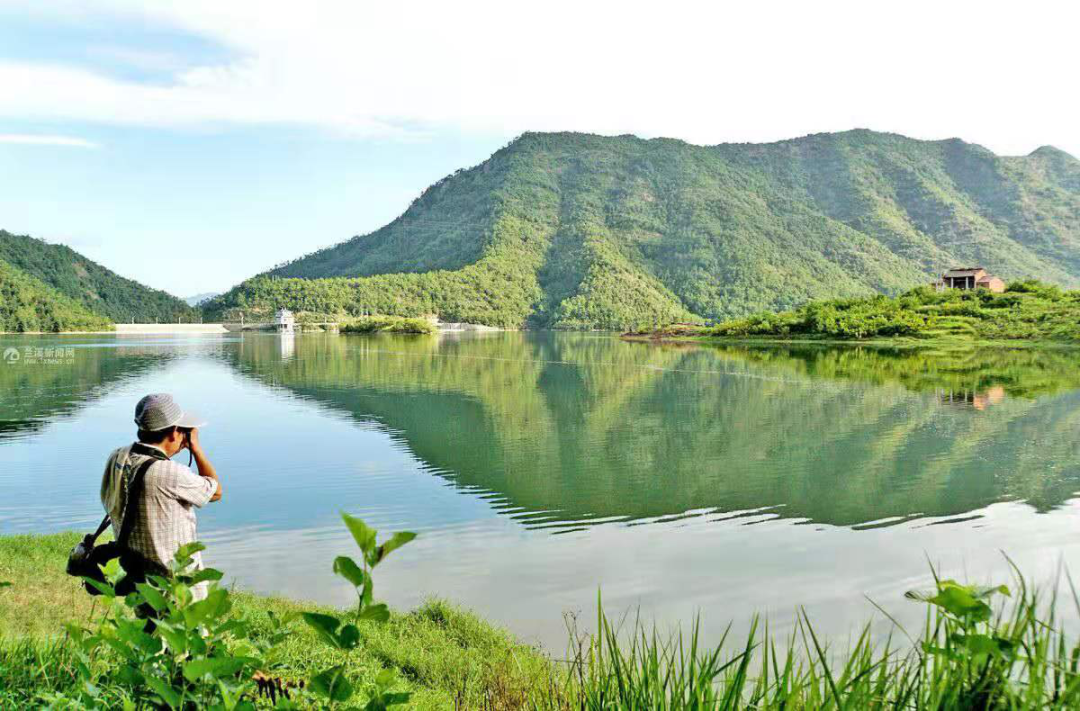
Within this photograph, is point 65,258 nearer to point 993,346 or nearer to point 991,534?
point 993,346

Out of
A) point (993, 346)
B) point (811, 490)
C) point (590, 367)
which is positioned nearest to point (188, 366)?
point (590, 367)

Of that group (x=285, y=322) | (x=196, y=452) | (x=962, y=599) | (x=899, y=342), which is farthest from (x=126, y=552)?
(x=285, y=322)

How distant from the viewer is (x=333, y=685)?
53.2 inches

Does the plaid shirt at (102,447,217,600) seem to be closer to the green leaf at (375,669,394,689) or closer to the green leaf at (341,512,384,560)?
the green leaf at (375,669,394,689)

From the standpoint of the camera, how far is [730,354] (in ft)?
153

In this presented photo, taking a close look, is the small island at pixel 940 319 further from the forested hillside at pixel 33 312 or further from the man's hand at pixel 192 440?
the forested hillside at pixel 33 312

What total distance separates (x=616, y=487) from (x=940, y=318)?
50.3 m

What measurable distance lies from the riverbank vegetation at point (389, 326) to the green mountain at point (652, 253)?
2061 centimetres

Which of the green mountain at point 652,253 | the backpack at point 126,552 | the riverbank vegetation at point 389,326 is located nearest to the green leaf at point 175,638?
the backpack at point 126,552

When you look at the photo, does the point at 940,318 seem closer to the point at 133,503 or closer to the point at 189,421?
the point at 189,421

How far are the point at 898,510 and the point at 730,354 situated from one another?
36.6 metres

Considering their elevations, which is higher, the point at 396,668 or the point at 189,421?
the point at 189,421

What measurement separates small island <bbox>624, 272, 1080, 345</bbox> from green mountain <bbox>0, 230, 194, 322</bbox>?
371 ft

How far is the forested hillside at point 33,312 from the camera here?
8906cm
